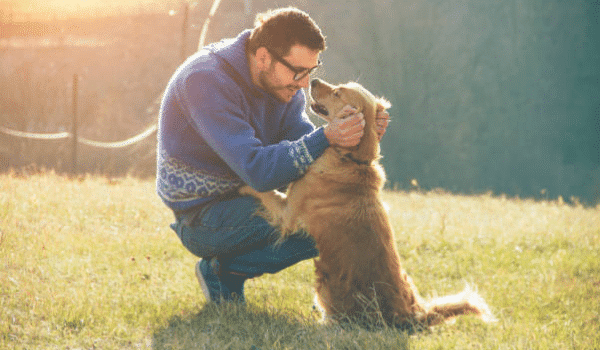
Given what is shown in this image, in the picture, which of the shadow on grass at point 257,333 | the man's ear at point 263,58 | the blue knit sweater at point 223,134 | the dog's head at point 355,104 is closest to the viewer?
the shadow on grass at point 257,333

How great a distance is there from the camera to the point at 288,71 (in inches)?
128

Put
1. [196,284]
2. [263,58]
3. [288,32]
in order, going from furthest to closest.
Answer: [196,284], [263,58], [288,32]

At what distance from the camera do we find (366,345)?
2.66 meters

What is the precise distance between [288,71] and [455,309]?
1688mm

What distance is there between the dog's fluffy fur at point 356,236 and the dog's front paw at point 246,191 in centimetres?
16

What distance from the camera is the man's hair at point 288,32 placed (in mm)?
3113

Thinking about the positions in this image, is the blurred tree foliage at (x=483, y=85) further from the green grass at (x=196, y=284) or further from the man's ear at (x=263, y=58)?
the man's ear at (x=263, y=58)

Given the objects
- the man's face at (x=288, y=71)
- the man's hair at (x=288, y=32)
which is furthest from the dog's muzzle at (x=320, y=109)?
the man's hair at (x=288, y=32)

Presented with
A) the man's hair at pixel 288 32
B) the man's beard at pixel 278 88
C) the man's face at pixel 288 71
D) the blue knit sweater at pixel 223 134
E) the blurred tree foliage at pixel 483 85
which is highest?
the man's hair at pixel 288 32

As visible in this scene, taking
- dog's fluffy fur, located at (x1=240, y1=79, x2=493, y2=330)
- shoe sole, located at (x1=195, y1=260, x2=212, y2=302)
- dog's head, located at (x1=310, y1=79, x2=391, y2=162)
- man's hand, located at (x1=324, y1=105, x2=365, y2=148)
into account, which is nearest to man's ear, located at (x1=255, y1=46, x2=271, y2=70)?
dog's head, located at (x1=310, y1=79, x2=391, y2=162)

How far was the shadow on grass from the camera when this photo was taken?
106 inches

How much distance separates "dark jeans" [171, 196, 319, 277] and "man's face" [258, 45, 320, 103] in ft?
2.29

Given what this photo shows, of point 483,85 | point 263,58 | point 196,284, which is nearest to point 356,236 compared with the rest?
point 263,58

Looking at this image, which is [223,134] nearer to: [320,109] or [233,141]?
[233,141]
